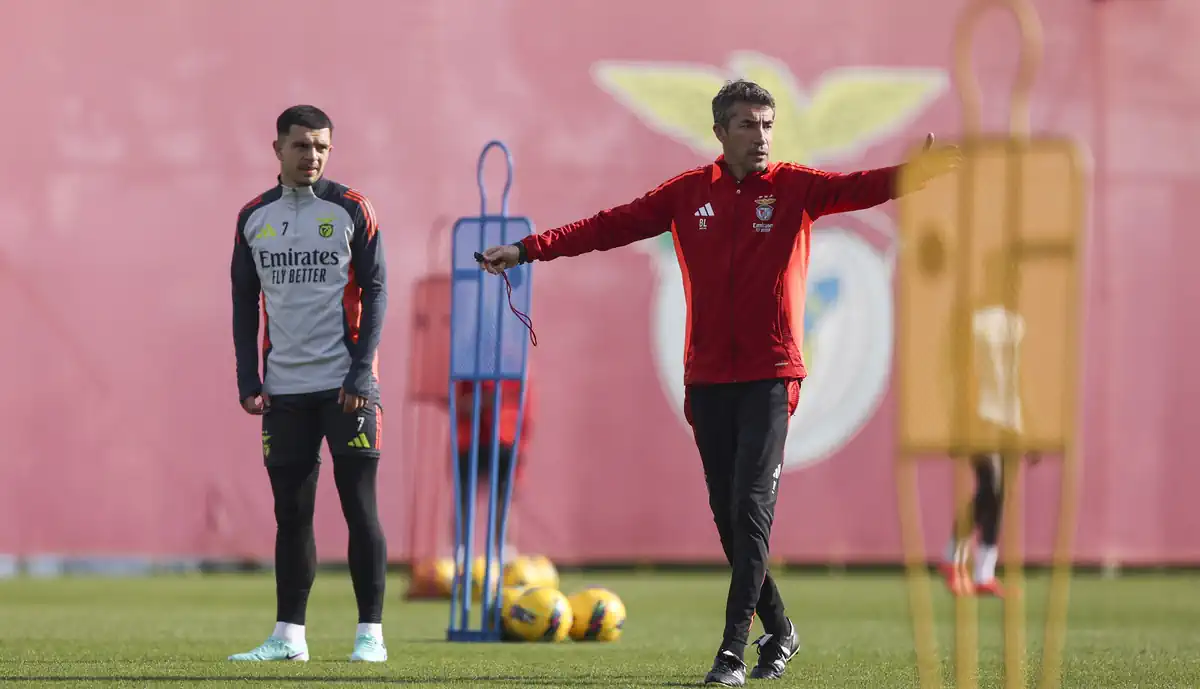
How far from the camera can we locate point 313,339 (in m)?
5.11

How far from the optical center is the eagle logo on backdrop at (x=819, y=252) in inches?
474

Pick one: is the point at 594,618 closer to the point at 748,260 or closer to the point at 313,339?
the point at 313,339

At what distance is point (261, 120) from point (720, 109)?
779cm

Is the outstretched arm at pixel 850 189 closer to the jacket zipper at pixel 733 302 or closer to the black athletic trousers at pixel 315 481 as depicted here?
the jacket zipper at pixel 733 302

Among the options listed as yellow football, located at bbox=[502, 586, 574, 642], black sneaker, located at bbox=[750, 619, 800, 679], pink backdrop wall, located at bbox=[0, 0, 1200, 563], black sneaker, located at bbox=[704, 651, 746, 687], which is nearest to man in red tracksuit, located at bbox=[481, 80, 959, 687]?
black sneaker, located at bbox=[704, 651, 746, 687]

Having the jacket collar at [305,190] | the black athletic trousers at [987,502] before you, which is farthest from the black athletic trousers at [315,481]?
the black athletic trousers at [987,502]

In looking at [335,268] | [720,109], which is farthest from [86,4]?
[720,109]

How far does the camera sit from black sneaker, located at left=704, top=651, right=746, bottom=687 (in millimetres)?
4430

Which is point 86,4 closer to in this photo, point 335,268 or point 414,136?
point 414,136

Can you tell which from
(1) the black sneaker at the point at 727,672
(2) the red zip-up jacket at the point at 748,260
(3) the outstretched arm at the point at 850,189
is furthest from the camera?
(2) the red zip-up jacket at the point at 748,260

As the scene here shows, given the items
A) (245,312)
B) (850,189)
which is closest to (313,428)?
(245,312)

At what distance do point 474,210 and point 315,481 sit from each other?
6.95 metres

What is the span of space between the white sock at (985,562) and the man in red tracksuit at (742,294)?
4763mm

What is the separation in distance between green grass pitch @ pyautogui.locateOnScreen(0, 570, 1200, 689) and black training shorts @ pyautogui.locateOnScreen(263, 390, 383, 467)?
613 mm
